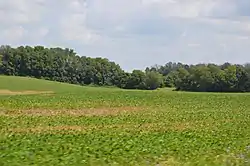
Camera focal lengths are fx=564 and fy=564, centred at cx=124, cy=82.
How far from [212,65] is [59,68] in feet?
120

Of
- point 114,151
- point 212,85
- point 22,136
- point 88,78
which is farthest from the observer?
point 88,78

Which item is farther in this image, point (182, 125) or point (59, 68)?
point (59, 68)

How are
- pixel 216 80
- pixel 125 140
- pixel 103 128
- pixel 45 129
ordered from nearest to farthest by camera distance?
pixel 125 140 < pixel 45 129 < pixel 103 128 < pixel 216 80

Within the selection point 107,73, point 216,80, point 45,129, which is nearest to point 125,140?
point 45,129

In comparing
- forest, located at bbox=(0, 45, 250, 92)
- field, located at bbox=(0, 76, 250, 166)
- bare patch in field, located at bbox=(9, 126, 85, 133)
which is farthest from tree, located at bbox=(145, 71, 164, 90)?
bare patch in field, located at bbox=(9, 126, 85, 133)

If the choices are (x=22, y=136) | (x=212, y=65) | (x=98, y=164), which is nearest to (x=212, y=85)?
(x=212, y=65)

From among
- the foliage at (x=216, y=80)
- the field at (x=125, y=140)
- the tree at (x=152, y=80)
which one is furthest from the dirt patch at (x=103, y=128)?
the tree at (x=152, y=80)

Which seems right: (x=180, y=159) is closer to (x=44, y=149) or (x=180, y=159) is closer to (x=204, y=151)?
(x=204, y=151)

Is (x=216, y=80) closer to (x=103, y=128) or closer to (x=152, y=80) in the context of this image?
(x=152, y=80)

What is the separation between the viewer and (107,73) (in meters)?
138

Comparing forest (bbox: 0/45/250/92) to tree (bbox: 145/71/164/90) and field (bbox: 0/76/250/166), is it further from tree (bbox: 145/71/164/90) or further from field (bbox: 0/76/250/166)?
field (bbox: 0/76/250/166)

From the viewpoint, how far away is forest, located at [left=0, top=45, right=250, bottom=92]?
395ft

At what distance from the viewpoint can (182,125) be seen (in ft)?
99.8

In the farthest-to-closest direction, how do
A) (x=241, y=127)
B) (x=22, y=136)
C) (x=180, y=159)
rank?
1. (x=241, y=127)
2. (x=22, y=136)
3. (x=180, y=159)
